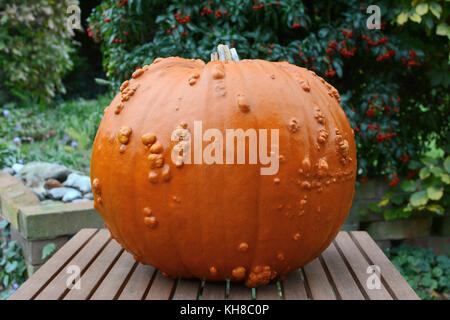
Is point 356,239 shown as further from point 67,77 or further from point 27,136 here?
point 67,77

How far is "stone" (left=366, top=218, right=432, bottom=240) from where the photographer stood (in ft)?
11.5

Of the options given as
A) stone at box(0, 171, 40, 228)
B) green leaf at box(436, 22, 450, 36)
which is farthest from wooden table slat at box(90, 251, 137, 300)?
green leaf at box(436, 22, 450, 36)

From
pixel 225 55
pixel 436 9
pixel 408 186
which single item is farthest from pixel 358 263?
pixel 436 9

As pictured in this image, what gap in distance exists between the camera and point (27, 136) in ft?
17.0

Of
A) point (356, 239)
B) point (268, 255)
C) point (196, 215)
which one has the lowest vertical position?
point (356, 239)

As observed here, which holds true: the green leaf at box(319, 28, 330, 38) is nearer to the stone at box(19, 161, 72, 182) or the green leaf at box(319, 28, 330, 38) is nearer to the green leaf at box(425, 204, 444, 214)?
the green leaf at box(425, 204, 444, 214)

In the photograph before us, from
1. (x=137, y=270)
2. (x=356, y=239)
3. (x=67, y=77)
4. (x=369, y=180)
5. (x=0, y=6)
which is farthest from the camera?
(x=67, y=77)

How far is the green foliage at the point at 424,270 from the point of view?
10.3ft

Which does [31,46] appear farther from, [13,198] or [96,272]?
[96,272]

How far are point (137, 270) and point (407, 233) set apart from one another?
7.70ft

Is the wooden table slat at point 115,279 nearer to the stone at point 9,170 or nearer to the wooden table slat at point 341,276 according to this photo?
the wooden table slat at point 341,276

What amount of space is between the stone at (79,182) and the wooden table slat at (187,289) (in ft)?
6.82

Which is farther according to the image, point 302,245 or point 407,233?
point 407,233

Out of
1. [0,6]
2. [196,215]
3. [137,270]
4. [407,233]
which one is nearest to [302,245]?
[196,215]
